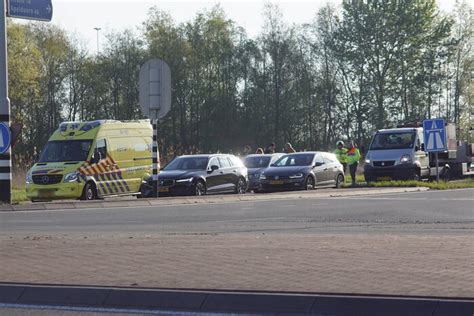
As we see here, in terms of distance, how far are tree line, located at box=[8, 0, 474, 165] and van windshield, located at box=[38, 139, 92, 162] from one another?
40.2m

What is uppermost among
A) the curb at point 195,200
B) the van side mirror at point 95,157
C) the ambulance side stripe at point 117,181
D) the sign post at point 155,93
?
the sign post at point 155,93

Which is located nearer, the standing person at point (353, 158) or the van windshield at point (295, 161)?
the van windshield at point (295, 161)

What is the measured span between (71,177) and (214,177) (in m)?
4.86

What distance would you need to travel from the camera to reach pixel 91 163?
1194 inches

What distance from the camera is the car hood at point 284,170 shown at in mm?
33969

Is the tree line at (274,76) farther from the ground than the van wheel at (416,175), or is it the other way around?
the tree line at (274,76)

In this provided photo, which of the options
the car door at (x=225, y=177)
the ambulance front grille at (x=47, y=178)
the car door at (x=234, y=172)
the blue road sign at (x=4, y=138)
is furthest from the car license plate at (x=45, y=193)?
the blue road sign at (x=4, y=138)

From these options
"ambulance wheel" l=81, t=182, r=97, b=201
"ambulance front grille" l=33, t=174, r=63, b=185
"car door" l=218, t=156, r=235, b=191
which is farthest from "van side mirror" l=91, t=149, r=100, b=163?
"car door" l=218, t=156, r=235, b=191

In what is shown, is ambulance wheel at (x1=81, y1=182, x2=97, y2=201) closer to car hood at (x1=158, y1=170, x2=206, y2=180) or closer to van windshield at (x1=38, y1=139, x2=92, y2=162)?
van windshield at (x1=38, y1=139, x2=92, y2=162)

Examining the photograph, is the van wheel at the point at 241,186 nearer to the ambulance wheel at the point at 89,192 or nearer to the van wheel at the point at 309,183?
the van wheel at the point at 309,183

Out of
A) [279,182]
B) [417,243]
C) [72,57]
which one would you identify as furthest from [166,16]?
[417,243]

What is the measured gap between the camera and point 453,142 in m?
42.9

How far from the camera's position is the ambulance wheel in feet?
98.0

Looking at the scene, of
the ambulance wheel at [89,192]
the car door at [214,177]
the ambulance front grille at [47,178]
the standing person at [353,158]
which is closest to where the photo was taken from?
the ambulance front grille at [47,178]
